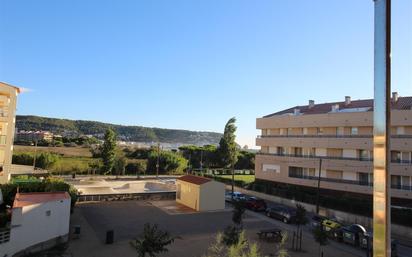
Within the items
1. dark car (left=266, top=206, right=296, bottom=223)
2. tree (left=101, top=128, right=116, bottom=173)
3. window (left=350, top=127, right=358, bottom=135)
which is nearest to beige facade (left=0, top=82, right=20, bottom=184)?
dark car (left=266, top=206, right=296, bottom=223)

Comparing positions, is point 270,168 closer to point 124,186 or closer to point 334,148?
point 334,148

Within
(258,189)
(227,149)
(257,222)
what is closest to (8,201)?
(257,222)

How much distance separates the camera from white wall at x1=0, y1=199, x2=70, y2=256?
1781 centimetres

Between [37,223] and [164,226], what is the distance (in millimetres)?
10523

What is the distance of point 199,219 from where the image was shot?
3064 cm

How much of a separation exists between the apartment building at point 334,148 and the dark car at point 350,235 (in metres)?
14.4

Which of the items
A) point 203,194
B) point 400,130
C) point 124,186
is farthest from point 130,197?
point 400,130

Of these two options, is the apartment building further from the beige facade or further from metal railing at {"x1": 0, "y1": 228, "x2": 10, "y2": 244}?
the beige facade

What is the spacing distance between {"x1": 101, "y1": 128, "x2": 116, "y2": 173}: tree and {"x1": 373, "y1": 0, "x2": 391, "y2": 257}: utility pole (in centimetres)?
6048

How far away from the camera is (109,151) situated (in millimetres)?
60781

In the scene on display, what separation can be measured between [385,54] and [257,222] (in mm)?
29269

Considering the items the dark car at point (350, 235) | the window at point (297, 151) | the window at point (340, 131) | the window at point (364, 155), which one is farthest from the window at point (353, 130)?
the dark car at point (350, 235)

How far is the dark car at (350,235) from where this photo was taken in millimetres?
25047

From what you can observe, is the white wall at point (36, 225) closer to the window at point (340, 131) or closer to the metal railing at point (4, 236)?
the metal railing at point (4, 236)
